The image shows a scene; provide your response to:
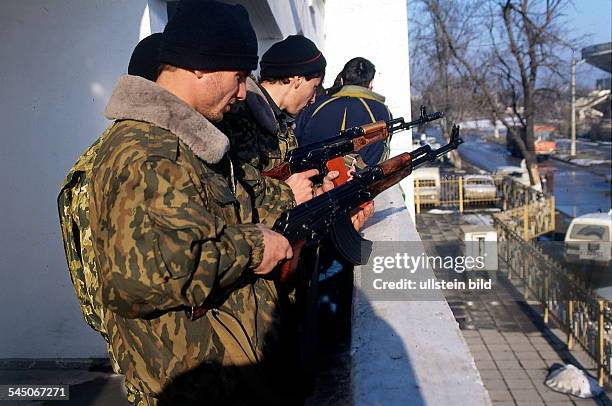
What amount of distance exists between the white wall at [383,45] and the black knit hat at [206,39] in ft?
31.9

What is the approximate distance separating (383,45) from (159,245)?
10666 millimetres

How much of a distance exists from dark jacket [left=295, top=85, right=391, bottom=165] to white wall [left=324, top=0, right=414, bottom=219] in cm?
745

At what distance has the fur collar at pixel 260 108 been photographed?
2322mm

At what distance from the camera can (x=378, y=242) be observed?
3.25 m

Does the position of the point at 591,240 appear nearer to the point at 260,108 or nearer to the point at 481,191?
the point at 481,191

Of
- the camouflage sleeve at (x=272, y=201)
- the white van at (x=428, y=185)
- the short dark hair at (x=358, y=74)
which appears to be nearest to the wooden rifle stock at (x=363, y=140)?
the short dark hair at (x=358, y=74)

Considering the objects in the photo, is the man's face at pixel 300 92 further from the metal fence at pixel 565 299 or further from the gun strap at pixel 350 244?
the metal fence at pixel 565 299

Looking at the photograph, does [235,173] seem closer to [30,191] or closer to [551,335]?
[30,191]

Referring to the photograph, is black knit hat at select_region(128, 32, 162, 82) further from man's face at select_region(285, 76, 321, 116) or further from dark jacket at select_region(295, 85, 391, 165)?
dark jacket at select_region(295, 85, 391, 165)

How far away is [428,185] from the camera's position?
2081 cm

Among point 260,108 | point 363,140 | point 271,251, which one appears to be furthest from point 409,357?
point 363,140

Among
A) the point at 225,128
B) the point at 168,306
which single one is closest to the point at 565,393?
the point at 225,128

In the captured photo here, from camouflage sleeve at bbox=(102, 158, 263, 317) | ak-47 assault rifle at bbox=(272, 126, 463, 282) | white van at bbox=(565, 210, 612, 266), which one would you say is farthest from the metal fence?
camouflage sleeve at bbox=(102, 158, 263, 317)

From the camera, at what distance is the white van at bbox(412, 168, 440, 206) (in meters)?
20.5
